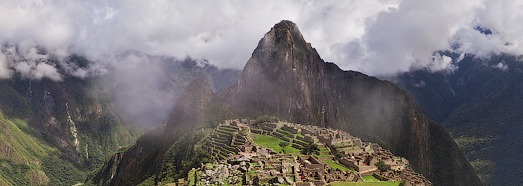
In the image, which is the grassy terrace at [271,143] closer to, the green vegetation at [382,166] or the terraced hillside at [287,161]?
the terraced hillside at [287,161]

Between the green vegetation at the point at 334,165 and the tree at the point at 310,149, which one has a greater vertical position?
the tree at the point at 310,149

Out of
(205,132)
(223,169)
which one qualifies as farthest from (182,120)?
(223,169)

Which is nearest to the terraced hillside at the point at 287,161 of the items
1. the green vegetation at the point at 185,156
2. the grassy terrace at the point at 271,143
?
the grassy terrace at the point at 271,143

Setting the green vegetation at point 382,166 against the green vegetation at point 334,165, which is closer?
the green vegetation at point 334,165

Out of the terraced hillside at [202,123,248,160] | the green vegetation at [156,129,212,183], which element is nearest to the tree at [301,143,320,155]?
the terraced hillside at [202,123,248,160]

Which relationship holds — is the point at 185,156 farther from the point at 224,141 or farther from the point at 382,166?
the point at 382,166

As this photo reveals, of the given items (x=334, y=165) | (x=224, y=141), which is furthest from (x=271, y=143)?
(x=334, y=165)
